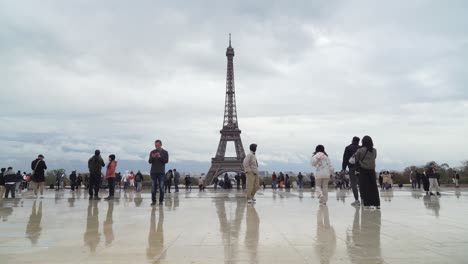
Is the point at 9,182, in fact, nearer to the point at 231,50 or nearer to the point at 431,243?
the point at 431,243

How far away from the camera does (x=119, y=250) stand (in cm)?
436

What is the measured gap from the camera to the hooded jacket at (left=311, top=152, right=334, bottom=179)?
11.1 meters

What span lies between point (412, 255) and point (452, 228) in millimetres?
2396

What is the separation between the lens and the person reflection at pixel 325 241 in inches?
158

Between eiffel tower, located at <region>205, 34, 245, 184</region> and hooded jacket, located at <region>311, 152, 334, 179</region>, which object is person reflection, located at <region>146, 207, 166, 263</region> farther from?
eiffel tower, located at <region>205, 34, 245, 184</region>

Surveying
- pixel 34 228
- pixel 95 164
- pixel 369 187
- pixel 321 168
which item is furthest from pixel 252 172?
pixel 34 228

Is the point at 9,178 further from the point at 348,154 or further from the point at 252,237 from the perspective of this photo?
the point at 252,237

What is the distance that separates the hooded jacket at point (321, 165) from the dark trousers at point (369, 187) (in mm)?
1565

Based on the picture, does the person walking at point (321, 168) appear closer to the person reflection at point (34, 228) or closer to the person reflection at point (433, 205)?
the person reflection at point (433, 205)

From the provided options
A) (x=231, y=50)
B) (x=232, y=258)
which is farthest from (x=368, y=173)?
(x=231, y=50)

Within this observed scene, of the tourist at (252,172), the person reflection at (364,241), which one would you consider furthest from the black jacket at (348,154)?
the person reflection at (364,241)

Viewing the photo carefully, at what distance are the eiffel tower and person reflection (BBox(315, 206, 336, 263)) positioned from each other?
5891 cm

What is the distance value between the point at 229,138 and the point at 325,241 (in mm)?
69240

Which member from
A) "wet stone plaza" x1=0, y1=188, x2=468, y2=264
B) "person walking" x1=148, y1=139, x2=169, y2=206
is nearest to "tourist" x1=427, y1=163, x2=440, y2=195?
"wet stone plaza" x1=0, y1=188, x2=468, y2=264
